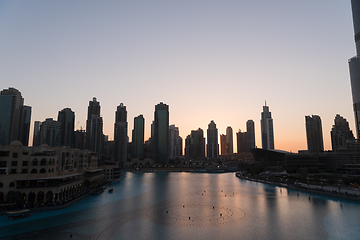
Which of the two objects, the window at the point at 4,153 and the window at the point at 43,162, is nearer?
the window at the point at 4,153

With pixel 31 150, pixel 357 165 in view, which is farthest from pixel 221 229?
pixel 357 165

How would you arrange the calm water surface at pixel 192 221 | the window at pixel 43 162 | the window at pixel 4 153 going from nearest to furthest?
the calm water surface at pixel 192 221, the window at pixel 4 153, the window at pixel 43 162

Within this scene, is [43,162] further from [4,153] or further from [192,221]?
[192,221]

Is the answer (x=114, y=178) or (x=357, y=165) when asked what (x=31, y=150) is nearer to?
(x=114, y=178)

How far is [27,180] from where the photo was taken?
61.0 meters

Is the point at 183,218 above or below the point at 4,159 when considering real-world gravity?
below

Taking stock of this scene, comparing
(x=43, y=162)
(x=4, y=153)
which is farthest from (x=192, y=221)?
(x=4, y=153)

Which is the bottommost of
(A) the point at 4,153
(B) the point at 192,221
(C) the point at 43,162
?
(B) the point at 192,221

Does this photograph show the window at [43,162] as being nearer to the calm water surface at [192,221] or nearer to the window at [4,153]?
the window at [4,153]

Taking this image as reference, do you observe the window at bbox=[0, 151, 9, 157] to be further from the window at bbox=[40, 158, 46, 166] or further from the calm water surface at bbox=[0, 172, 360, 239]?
the calm water surface at bbox=[0, 172, 360, 239]

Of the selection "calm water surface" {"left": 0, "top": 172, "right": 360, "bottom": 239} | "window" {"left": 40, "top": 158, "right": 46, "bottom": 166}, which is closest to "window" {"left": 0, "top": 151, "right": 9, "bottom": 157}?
"window" {"left": 40, "top": 158, "right": 46, "bottom": 166}

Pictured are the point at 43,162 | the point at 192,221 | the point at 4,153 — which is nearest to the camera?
the point at 192,221

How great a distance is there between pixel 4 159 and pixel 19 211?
16411 millimetres

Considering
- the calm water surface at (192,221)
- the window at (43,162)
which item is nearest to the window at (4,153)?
the window at (43,162)
